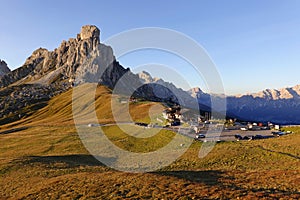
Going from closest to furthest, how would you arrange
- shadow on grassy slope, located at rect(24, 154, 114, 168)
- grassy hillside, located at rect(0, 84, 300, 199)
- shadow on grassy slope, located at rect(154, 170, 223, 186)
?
grassy hillside, located at rect(0, 84, 300, 199) → shadow on grassy slope, located at rect(154, 170, 223, 186) → shadow on grassy slope, located at rect(24, 154, 114, 168)

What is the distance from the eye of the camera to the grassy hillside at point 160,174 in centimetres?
2819

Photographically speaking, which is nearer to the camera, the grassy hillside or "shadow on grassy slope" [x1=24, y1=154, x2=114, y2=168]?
the grassy hillside

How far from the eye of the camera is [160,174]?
37.7m

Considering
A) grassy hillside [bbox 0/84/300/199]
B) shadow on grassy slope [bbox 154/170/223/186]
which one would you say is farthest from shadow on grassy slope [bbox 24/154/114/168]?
shadow on grassy slope [bbox 154/170/223/186]

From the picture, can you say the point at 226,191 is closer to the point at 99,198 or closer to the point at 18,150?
the point at 99,198

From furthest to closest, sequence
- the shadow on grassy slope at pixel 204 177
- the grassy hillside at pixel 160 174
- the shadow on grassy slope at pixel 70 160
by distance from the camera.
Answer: the shadow on grassy slope at pixel 70 160, the shadow on grassy slope at pixel 204 177, the grassy hillside at pixel 160 174

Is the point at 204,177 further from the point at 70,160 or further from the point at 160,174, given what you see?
the point at 70,160

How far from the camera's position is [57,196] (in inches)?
1166

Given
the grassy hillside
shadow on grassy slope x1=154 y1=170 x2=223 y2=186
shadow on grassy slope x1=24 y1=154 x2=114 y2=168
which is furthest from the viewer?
shadow on grassy slope x1=24 y1=154 x2=114 y2=168

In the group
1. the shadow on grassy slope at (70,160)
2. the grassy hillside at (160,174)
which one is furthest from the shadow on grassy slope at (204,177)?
the shadow on grassy slope at (70,160)

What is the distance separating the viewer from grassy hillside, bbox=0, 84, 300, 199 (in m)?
28.2

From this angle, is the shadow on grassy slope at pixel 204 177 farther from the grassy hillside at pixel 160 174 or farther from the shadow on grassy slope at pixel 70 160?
the shadow on grassy slope at pixel 70 160

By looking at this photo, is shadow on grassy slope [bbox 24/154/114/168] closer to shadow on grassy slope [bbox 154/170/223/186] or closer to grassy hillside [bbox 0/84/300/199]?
grassy hillside [bbox 0/84/300/199]

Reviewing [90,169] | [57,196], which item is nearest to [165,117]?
[90,169]
